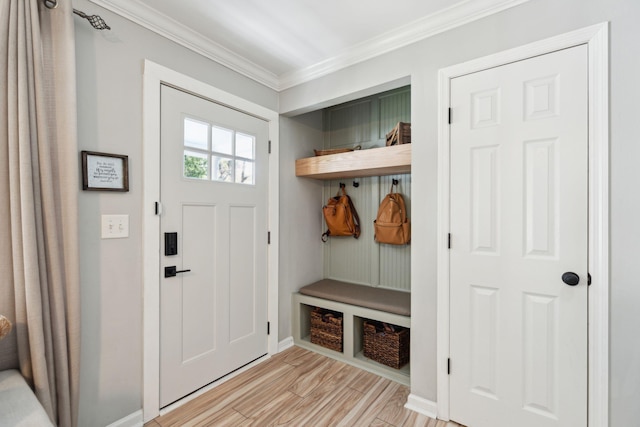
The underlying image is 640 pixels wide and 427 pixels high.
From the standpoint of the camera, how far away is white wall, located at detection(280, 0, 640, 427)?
4.39 ft

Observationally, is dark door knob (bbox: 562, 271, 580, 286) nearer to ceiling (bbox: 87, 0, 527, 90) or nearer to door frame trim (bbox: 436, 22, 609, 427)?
door frame trim (bbox: 436, 22, 609, 427)

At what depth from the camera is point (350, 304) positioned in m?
2.49

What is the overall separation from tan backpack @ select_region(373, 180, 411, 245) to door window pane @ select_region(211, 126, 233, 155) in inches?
54.1

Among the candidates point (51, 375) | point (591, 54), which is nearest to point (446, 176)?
point (591, 54)

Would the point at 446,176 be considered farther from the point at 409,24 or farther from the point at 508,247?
the point at 409,24

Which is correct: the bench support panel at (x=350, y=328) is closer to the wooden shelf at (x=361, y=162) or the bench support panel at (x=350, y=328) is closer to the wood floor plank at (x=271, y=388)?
the wood floor plank at (x=271, y=388)

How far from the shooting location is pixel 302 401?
2.02 metres

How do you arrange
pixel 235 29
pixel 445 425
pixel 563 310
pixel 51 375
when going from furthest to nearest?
pixel 235 29 → pixel 445 425 → pixel 563 310 → pixel 51 375

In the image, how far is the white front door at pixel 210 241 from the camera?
75.5 inches

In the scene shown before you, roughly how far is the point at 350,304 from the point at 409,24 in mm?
2055

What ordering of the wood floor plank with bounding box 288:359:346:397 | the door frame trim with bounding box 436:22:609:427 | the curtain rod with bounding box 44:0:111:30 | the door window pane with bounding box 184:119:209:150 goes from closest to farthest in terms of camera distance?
the door frame trim with bounding box 436:22:609:427
the curtain rod with bounding box 44:0:111:30
the door window pane with bounding box 184:119:209:150
the wood floor plank with bounding box 288:359:346:397

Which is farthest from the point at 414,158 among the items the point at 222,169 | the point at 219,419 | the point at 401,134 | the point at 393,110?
the point at 219,419

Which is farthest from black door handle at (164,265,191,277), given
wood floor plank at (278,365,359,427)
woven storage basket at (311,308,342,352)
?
woven storage basket at (311,308,342,352)

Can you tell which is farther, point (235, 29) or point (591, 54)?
point (235, 29)
